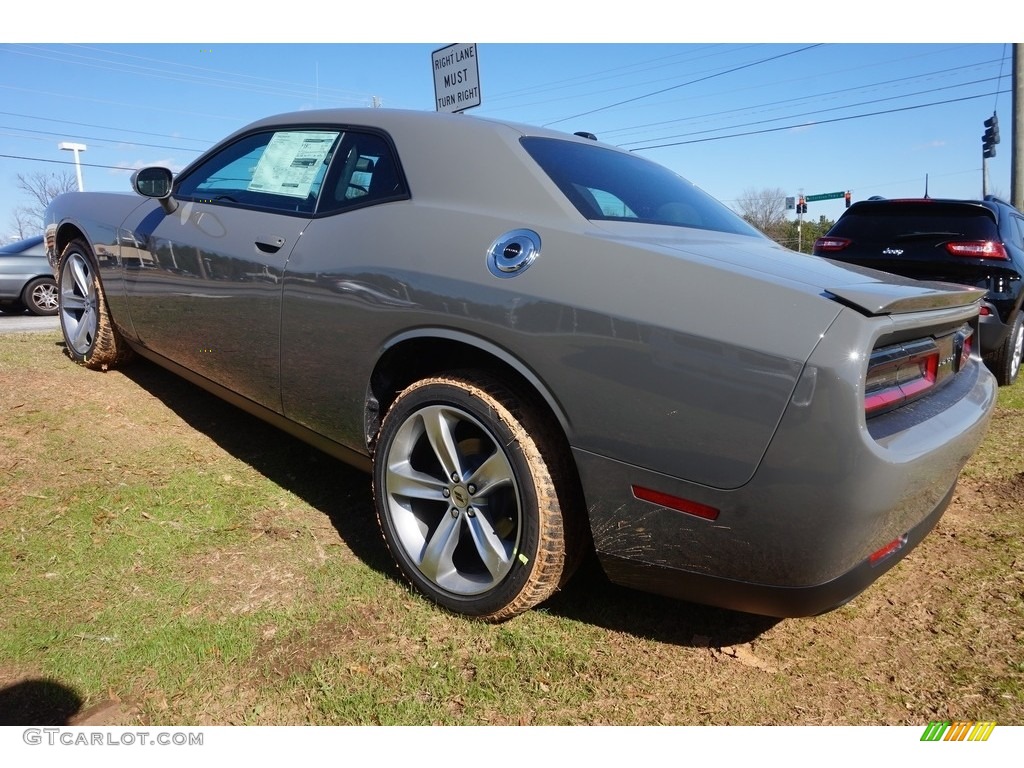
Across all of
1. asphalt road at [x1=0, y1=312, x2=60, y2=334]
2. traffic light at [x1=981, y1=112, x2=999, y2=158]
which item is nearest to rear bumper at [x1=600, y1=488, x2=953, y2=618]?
asphalt road at [x1=0, y1=312, x2=60, y2=334]

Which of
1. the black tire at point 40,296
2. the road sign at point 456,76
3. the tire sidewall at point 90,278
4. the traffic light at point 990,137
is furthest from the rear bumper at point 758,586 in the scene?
the traffic light at point 990,137

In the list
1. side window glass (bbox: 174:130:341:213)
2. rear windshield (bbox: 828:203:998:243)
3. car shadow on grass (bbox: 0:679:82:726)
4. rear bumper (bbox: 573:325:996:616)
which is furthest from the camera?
rear windshield (bbox: 828:203:998:243)

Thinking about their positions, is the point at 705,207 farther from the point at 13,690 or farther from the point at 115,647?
the point at 13,690

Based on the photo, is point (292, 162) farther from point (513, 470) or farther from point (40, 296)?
point (40, 296)

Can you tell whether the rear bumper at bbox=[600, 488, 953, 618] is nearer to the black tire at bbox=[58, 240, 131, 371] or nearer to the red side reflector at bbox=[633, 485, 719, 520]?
the red side reflector at bbox=[633, 485, 719, 520]

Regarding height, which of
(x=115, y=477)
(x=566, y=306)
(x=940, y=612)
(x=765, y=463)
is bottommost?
(x=940, y=612)

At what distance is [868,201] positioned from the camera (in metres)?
5.98

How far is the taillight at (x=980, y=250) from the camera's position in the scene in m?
5.32

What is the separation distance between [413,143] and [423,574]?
1.52 m

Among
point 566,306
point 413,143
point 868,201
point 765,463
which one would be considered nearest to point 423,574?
point 566,306

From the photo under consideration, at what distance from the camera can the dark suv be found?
17.5ft

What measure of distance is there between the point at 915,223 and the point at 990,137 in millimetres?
13887

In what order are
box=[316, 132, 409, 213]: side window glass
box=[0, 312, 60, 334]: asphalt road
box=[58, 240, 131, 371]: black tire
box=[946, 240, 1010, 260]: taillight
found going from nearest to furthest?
1. box=[316, 132, 409, 213]: side window glass
2. box=[58, 240, 131, 371]: black tire
3. box=[946, 240, 1010, 260]: taillight
4. box=[0, 312, 60, 334]: asphalt road

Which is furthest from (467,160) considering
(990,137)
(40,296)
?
(990,137)
